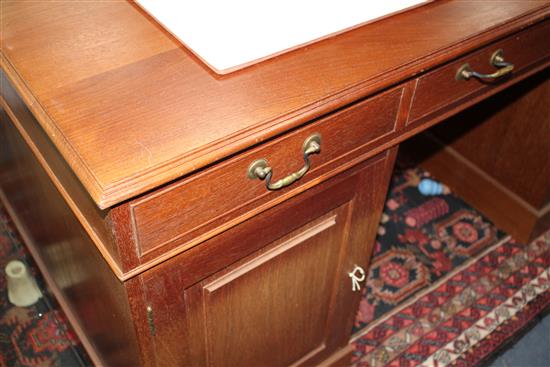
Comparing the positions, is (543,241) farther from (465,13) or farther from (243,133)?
(243,133)

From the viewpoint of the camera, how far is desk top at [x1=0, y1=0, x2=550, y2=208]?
2.22 ft

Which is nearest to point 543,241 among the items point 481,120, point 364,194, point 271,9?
point 481,120

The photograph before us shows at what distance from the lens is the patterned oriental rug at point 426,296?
1.52m

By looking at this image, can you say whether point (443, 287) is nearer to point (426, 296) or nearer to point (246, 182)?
point (426, 296)

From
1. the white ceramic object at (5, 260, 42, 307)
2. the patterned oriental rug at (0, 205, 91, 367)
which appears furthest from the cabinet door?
the white ceramic object at (5, 260, 42, 307)

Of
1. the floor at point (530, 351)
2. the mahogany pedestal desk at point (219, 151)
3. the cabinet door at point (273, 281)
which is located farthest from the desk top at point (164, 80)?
the floor at point (530, 351)

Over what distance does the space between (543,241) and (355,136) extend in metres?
1.22

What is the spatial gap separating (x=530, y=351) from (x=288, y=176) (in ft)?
3.57

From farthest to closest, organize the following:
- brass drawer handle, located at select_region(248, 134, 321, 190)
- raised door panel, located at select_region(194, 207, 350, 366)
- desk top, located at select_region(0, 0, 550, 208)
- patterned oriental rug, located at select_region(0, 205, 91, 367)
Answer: patterned oriental rug, located at select_region(0, 205, 91, 367), raised door panel, located at select_region(194, 207, 350, 366), brass drawer handle, located at select_region(248, 134, 321, 190), desk top, located at select_region(0, 0, 550, 208)

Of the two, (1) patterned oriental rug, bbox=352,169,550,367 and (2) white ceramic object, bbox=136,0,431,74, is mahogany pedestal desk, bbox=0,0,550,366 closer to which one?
(2) white ceramic object, bbox=136,0,431,74

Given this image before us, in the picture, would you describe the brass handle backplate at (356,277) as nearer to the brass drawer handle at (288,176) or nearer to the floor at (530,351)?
the brass drawer handle at (288,176)

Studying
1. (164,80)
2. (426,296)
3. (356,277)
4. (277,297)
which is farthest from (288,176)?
(426,296)

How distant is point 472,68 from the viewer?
39.7 inches

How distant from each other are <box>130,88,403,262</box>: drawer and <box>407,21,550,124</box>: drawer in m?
0.06
